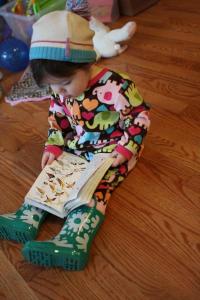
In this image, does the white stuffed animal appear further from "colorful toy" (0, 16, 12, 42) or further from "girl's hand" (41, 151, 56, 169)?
"girl's hand" (41, 151, 56, 169)

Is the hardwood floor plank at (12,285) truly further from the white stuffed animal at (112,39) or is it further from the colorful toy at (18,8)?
the colorful toy at (18,8)

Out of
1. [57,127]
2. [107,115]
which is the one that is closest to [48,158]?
[57,127]

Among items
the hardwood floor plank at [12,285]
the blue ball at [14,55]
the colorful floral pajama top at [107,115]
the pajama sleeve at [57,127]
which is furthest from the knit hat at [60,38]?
the blue ball at [14,55]

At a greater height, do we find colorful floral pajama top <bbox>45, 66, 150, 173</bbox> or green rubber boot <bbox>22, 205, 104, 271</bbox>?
colorful floral pajama top <bbox>45, 66, 150, 173</bbox>

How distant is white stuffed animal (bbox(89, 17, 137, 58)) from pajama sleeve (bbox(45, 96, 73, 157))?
77cm

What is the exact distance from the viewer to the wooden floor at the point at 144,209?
2.56ft

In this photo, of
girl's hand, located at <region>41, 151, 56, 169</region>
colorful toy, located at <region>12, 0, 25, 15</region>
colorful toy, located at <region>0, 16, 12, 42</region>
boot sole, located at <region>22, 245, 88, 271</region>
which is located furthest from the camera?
colorful toy, located at <region>0, 16, 12, 42</region>

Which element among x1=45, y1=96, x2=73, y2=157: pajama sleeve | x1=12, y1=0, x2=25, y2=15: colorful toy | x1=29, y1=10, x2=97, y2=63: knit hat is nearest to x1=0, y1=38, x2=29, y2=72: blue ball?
x1=12, y1=0, x2=25, y2=15: colorful toy

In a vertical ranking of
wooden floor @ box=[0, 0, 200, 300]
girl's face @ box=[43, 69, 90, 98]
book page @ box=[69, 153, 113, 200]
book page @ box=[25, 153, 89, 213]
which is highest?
girl's face @ box=[43, 69, 90, 98]

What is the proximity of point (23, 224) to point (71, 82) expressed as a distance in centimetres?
38

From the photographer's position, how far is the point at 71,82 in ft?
2.83

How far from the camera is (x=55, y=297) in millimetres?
785

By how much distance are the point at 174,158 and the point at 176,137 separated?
0.10 meters

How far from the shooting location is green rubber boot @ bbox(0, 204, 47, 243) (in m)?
0.89
